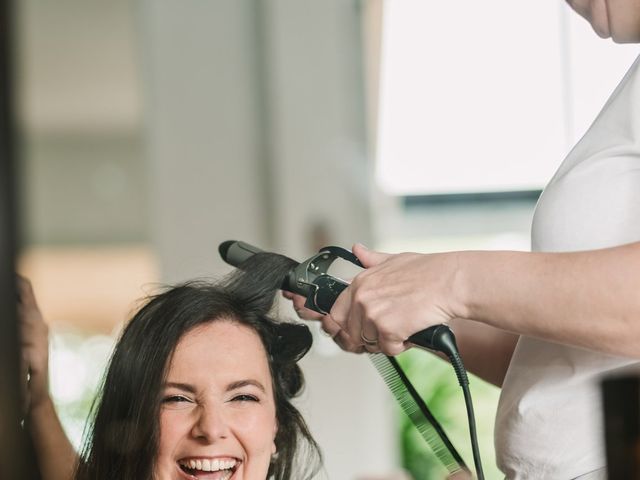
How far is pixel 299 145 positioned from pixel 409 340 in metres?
0.75

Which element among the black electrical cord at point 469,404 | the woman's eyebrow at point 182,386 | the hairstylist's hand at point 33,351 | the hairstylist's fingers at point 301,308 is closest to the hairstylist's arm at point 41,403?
the hairstylist's hand at point 33,351

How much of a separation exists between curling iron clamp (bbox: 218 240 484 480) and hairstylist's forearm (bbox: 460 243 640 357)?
0.06m

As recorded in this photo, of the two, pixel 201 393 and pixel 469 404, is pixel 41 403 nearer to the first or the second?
pixel 201 393

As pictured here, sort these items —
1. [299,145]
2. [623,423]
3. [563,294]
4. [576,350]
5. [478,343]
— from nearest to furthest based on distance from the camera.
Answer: [623,423]
[563,294]
[576,350]
[478,343]
[299,145]

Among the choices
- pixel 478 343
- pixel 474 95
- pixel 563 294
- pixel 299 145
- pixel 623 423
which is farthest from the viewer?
pixel 299 145

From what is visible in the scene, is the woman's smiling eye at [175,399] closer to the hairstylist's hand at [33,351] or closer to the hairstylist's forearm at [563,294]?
the hairstylist's hand at [33,351]

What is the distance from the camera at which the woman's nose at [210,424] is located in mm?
789

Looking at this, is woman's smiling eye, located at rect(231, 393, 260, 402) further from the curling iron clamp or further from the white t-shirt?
the white t-shirt

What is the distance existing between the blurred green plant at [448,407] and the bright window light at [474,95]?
28 centimetres

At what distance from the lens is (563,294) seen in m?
0.66

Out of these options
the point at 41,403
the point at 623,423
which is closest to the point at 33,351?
the point at 41,403

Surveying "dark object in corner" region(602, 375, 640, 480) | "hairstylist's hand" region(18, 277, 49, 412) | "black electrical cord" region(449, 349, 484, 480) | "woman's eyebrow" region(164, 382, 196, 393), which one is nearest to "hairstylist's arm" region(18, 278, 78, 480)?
"hairstylist's hand" region(18, 277, 49, 412)

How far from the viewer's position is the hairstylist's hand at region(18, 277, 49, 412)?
0.81 metres

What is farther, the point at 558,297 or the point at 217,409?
the point at 217,409
